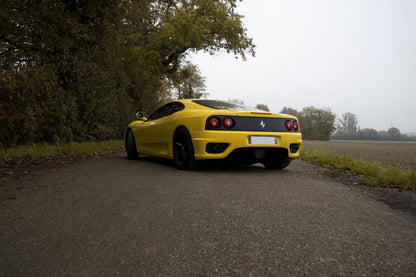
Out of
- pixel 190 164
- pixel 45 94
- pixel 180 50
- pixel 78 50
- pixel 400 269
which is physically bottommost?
pixel 400 269

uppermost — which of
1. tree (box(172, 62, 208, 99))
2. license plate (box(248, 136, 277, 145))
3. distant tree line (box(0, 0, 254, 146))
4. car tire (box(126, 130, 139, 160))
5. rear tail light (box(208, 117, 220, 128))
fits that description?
tree (box(172, 62, 208, 99))

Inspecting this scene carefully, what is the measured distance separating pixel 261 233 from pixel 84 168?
435 centimetres

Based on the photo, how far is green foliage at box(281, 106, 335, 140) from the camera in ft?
248

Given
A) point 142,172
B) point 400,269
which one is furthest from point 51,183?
point 400,269

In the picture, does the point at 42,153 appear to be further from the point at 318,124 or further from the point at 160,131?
the point at 318,124

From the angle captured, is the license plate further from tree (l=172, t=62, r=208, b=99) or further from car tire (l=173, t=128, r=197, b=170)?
tree (l=172, t=62, r=208, b=99)

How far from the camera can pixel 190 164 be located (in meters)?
5.04

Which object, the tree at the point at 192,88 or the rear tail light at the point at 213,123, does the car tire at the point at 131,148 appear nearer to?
the rear tail light at the point at 213,123

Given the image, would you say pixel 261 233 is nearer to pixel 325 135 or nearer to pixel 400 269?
pixel 400 269

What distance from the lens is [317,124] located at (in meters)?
77.2

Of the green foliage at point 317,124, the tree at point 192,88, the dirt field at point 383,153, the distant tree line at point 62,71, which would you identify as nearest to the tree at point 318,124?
the green foliage at point 317,124

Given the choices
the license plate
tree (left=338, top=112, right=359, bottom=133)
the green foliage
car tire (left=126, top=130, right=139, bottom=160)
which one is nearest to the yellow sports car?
the license plate

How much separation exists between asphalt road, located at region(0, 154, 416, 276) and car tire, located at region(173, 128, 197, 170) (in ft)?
2.82

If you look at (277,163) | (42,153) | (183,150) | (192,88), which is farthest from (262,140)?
(192,88)
